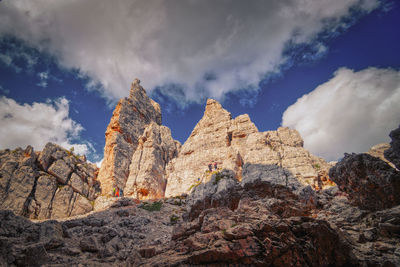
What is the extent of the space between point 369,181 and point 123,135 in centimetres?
5748

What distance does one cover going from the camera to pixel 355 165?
41.0ft

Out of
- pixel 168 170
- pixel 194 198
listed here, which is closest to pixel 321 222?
pixel 194 198

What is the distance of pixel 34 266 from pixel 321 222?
43.8ft

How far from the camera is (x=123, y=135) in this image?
57656mm

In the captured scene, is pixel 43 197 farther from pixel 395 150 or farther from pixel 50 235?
pixel 395 150

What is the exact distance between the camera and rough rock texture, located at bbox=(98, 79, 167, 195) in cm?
4909

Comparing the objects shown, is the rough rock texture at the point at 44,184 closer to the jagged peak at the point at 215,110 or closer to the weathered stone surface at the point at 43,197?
the weathered stone surface at the point at 43,197

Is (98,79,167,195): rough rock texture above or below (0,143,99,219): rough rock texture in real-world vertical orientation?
above

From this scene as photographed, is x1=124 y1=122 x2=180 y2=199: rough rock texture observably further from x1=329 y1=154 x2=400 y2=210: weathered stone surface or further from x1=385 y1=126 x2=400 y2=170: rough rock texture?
x1=385 y1=126 x2=400 y2=170: rough rock texture

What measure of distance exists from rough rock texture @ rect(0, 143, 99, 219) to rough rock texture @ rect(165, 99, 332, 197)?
70.4 feet

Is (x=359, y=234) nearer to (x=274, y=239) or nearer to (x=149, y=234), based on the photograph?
(x=274, y=239)

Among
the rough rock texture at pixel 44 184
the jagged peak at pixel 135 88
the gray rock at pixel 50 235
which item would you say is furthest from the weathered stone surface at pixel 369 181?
the jagged peak at pixel 135 88

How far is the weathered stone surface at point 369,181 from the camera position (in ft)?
34.3

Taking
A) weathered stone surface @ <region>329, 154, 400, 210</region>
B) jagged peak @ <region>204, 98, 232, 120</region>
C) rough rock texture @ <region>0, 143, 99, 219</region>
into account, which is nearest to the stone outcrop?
rough rock texture @ <region>0, 143, 99, 219</region>
